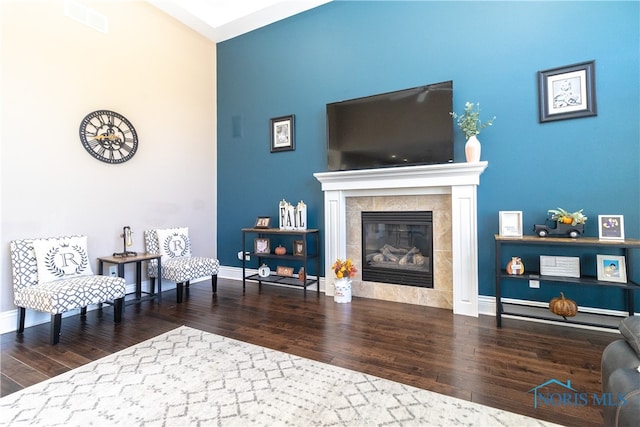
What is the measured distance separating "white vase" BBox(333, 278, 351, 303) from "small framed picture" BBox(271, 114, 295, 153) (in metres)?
1.89

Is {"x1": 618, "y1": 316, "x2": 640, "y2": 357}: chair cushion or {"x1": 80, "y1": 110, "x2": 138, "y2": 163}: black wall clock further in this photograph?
{"x1": 80, "y1": 110, "x2": 138, "y2": 163}: black wall clock

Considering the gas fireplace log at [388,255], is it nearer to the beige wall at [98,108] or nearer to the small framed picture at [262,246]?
the small framed picture at [262,246]

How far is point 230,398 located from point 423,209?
2569 mm

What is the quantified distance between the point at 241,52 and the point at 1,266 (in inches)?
150

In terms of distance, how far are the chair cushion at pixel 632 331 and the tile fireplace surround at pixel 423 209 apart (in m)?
1.68

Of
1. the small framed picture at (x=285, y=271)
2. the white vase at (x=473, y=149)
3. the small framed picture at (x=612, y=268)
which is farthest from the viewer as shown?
the small framed picture at (x=285, y=271)

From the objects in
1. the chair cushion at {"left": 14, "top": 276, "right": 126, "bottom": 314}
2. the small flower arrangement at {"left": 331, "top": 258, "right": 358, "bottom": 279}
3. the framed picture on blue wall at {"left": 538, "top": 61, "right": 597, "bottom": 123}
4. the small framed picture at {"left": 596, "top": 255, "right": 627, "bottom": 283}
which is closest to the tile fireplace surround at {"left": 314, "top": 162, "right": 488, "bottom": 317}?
the small flower arrangement at {"left": 331, "top": 258, "right": 358, "bottom": 279}

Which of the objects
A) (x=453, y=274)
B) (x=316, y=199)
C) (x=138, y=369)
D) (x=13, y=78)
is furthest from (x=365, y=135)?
(x=13, y=78)

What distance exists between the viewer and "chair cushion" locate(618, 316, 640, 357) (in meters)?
1.14

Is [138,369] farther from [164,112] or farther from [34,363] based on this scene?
[164,112]

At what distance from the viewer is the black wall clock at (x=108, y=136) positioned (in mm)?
3256

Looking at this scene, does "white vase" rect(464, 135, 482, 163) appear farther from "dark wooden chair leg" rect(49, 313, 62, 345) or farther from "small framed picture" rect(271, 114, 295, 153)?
"dark wooden chair leg" rect(49, 313, 62, 345)

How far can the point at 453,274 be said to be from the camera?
3.04m

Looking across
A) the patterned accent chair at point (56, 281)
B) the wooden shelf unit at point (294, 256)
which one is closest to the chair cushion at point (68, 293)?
the patterned accent chair at point (56, 281)
